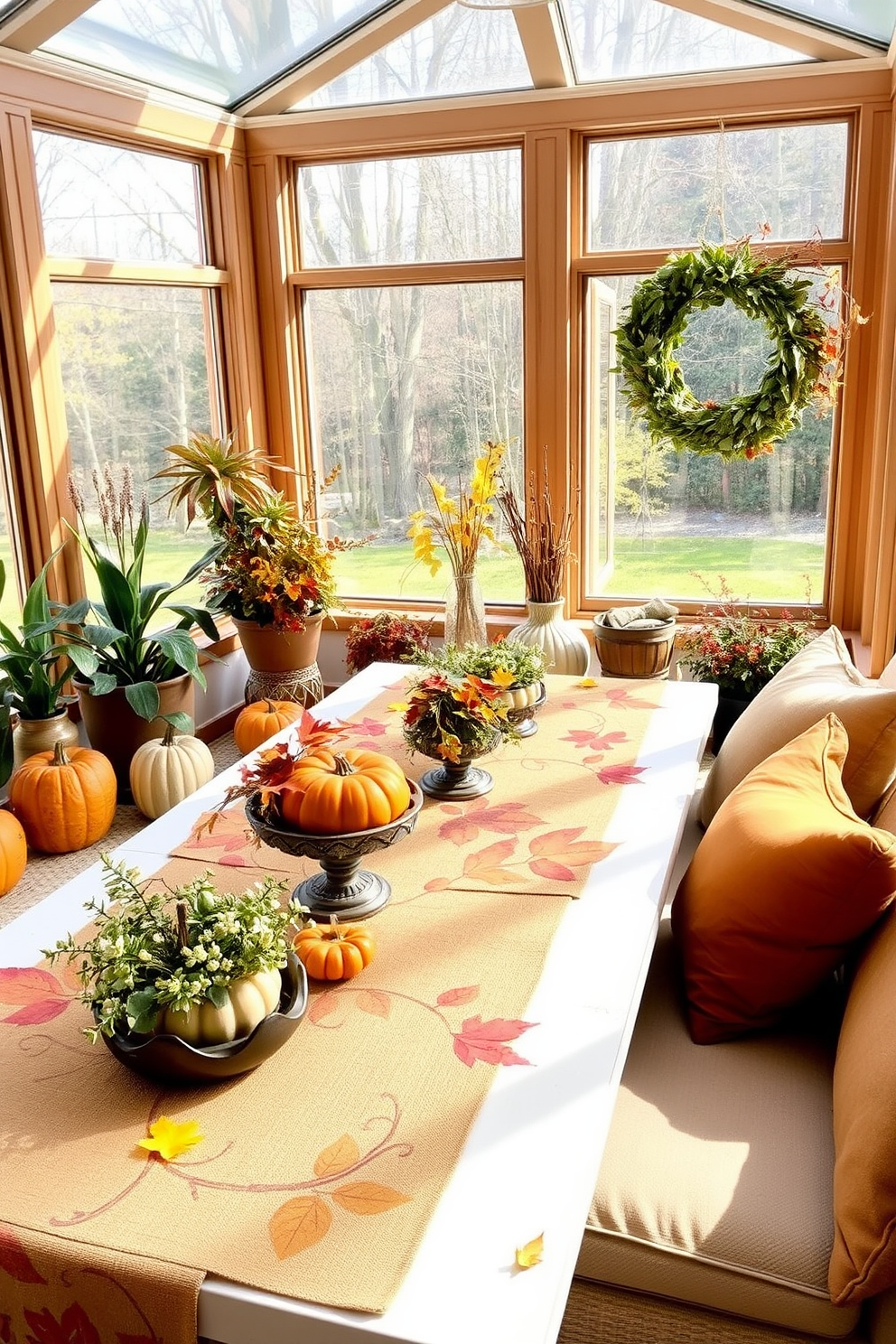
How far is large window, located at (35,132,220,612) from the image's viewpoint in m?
4.26

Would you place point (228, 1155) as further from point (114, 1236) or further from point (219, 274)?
point (219, 274)

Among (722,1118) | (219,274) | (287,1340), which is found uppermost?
(219,274)

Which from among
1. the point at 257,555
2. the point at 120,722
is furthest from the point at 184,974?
the point at 257,555

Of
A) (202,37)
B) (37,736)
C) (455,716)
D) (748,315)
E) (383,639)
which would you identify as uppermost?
(202,37)

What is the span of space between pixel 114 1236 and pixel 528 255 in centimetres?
438

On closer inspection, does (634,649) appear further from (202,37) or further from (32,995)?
(32,995)

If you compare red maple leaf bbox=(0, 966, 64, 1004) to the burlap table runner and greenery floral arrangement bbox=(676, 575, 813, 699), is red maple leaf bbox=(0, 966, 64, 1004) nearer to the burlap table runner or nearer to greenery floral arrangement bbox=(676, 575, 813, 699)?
the burlap table runner

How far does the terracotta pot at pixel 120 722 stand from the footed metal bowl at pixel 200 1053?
2900 mm

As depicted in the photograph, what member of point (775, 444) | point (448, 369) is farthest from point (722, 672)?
point (448, 369)

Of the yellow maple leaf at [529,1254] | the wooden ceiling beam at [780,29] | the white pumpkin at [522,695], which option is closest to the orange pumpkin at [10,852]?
the white pumpkin at [522,695]

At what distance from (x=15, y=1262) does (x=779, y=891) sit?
1176 millimetres

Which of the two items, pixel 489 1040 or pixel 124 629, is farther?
pixel 124 629

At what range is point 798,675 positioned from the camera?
257 cm

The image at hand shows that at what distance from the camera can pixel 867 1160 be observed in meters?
1.37
